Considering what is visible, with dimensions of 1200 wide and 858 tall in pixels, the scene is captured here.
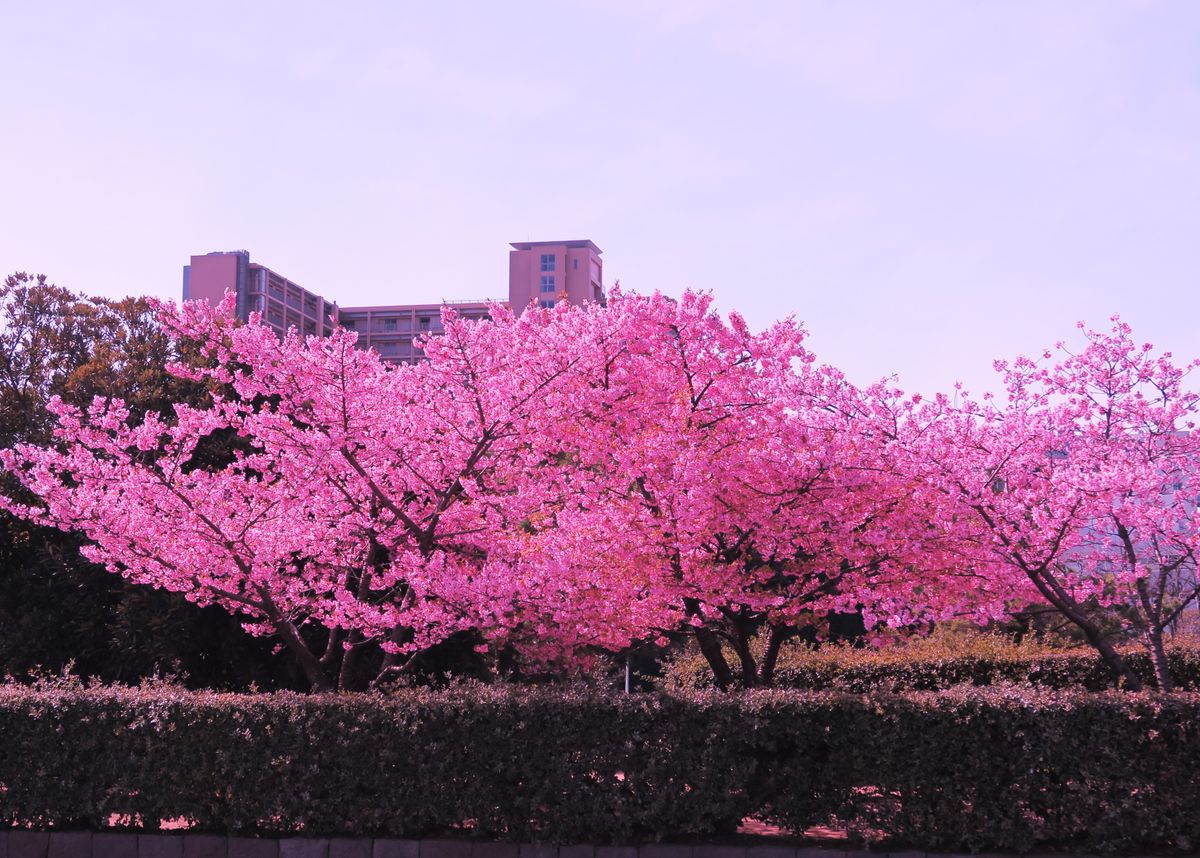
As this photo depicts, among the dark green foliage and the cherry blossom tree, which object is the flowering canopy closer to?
the cherry blossom tree

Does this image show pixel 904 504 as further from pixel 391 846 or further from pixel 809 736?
pixel 391 846

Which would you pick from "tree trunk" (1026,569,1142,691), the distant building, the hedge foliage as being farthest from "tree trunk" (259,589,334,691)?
the distant building

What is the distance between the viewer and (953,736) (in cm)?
802

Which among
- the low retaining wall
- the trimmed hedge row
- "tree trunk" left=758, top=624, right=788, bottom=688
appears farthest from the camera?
"tree trunk" left=758, top=624, right=788, bottom=688

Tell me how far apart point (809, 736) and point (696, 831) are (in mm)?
1108

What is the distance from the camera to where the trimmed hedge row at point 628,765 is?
25.8ft

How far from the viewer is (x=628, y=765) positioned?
831 cm

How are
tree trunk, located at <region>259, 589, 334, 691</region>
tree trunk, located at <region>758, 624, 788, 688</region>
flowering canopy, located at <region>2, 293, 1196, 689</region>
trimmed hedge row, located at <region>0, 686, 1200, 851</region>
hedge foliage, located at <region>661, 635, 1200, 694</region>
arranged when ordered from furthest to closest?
hedge foliage, located at <region>661, 635, 1200, 694</region> → tree trunk, located at <region>259, 589, 334, 691</region> → tree trunk, located at <region>758, 624, 788, 688</region> → flowering canopy, located at <region>2, 293, 1196, 689</region> → trimmed hedge row, located at <region>0, 686, 1200, 851</region>

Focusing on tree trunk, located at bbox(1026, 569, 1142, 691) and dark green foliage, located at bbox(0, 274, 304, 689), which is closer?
tree trunk, located at bbox(1026, 569, 1142, 691)

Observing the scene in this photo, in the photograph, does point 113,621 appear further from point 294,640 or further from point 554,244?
point 554,244

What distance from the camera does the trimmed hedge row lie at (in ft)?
25.8

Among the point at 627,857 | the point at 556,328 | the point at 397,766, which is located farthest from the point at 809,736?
the point at 556,328

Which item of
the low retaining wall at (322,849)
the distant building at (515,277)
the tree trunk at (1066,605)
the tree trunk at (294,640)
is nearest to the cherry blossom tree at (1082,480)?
the tree trunk at (1066,605)

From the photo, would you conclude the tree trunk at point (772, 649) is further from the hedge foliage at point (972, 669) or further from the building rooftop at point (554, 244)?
the building rooftop at point (554, 244)
